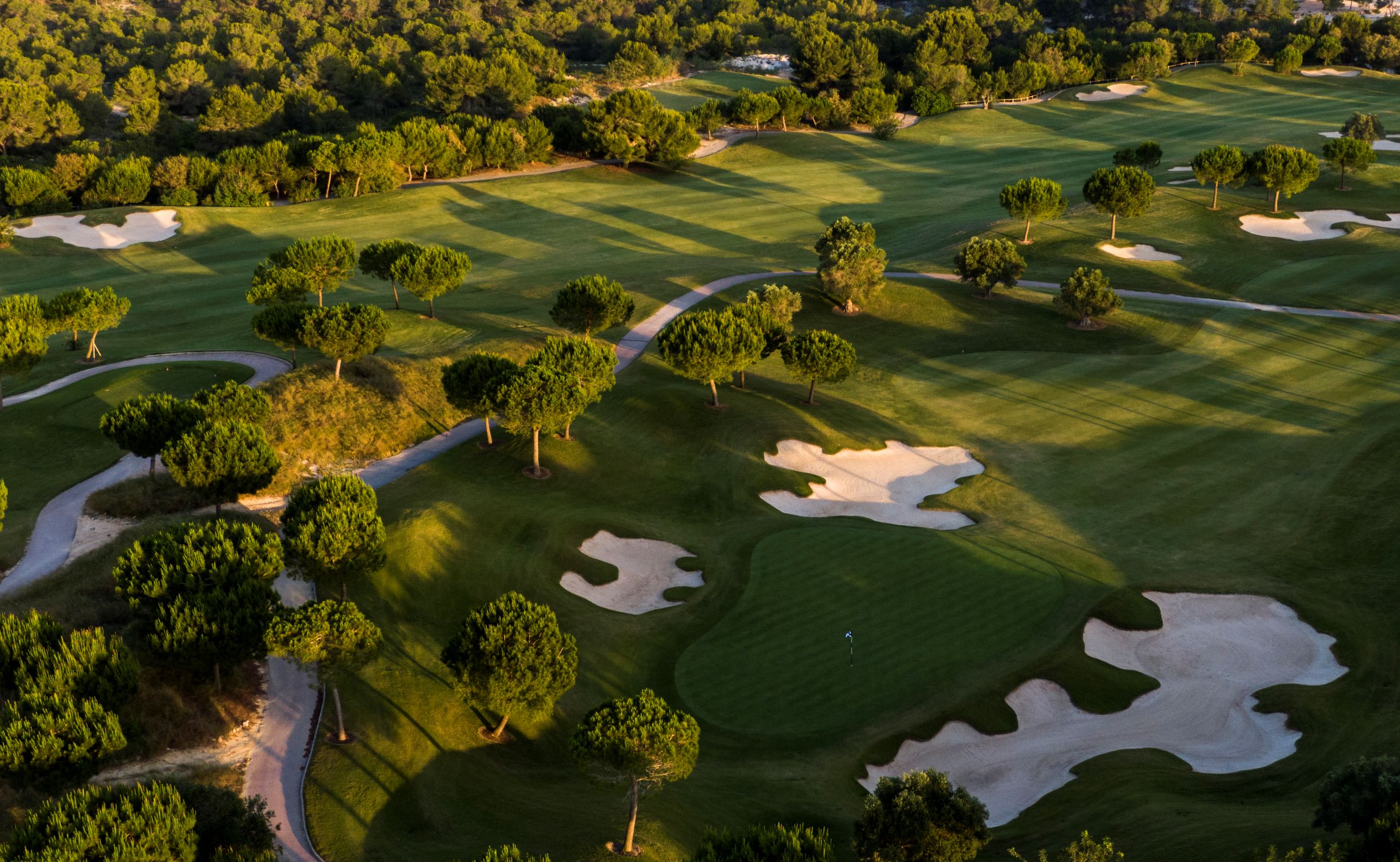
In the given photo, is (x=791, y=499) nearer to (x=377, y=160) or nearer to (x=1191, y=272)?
(x=1191, y=272)

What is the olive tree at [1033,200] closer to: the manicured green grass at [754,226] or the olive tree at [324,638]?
the manicured green grass at [754,226]

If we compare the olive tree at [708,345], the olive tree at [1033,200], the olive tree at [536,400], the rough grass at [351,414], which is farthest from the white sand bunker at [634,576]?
the olive tree at [1033,200]

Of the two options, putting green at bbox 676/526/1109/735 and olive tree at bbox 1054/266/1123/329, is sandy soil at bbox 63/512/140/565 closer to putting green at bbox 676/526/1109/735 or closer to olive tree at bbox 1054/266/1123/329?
putting green at bbox 676/526/1109/735

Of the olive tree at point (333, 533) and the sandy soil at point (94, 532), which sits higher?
the olive tree at point (333, 533)

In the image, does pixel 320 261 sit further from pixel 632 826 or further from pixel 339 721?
pixel 632 826

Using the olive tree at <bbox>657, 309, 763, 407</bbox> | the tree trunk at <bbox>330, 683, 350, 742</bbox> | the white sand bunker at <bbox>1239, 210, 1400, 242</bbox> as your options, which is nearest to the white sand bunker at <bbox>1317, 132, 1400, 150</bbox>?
the white sand bunker at <bbox>1239, 210, 1400, 242</bbox>

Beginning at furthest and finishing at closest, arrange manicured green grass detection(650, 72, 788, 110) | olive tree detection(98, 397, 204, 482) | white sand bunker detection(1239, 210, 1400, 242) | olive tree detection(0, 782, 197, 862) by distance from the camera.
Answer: manicured green grass detection(650, 72, 788, 110), white sand bunker detection(1239, 210, 1400, 242), olive tree detection(98, 397, 204, 482), olive tree detection(0, 782, 197, 862)

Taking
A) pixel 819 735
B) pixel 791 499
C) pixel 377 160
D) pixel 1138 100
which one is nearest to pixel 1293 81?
pixel 1138 100
